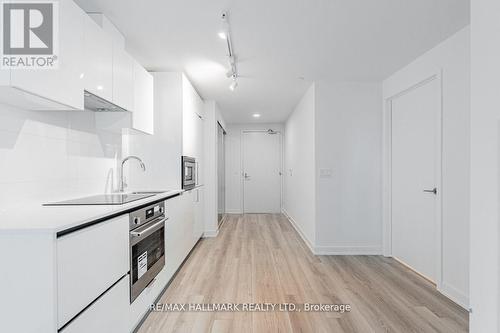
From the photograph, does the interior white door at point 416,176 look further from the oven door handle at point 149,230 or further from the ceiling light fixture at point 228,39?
the oven door handle at point 149,230

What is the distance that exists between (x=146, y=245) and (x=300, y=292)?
151 cm

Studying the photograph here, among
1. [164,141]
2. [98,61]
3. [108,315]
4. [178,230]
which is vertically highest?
[98,61]

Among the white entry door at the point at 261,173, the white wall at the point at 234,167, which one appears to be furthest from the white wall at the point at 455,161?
the white wall at the point at 234,167

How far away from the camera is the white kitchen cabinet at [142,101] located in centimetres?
243

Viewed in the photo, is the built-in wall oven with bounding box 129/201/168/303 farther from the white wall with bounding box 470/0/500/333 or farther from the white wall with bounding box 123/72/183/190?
the white wall with bounding box 470/0/500/333

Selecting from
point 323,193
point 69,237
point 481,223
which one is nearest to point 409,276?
point 323,193

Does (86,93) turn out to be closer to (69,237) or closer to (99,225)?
(99,225)

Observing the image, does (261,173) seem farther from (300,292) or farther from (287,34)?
(287,34)

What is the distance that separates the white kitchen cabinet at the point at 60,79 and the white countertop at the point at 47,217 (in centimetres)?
61

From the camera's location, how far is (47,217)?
4.24 ft

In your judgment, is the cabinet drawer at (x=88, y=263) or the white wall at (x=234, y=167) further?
the white wall at (x=234, y=167)

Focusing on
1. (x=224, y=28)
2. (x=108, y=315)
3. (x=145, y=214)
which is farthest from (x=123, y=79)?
(x=108, y=315)

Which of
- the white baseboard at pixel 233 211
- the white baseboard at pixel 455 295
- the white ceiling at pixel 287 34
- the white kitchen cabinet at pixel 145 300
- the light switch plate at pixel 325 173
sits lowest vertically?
the white baseboard at pixel 233 211

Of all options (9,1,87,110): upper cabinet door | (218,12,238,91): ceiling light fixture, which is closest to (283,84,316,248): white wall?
(218,12,238,91): ceiling light fixture
